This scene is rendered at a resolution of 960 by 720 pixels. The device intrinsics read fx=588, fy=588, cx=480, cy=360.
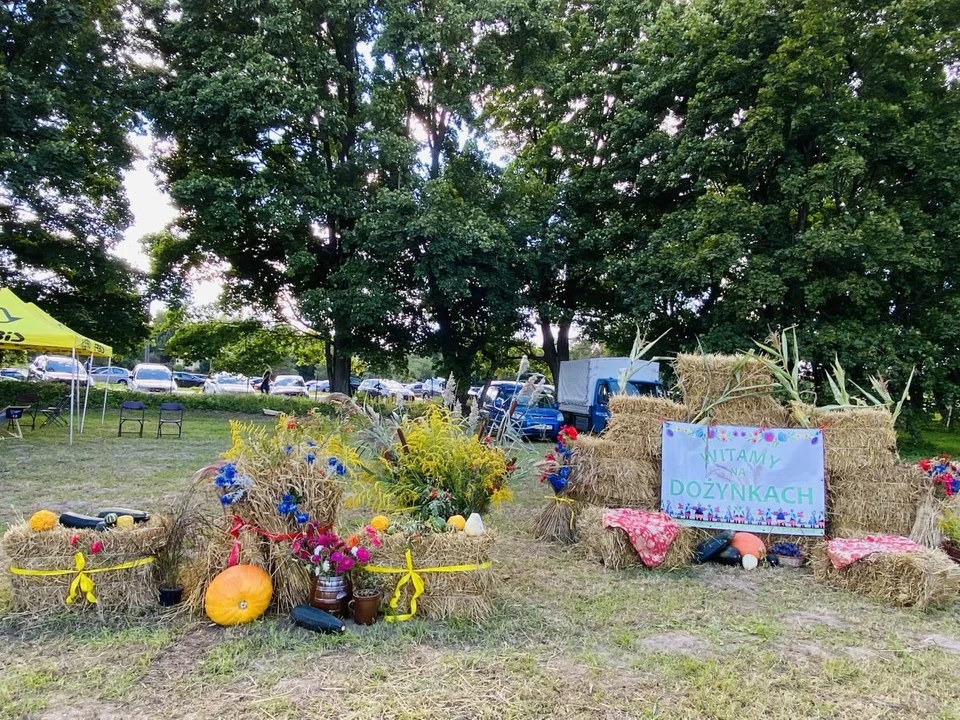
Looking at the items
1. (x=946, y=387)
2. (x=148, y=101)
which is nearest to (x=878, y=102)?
(x=946, y=387)

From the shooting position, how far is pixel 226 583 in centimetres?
327

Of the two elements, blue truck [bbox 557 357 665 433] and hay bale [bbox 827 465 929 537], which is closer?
hay bale [bbox 827 465 929 537]

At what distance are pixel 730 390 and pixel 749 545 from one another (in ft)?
A: 4.61

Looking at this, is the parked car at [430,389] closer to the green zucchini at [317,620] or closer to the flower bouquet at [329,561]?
the flower bouquet at [329,561]

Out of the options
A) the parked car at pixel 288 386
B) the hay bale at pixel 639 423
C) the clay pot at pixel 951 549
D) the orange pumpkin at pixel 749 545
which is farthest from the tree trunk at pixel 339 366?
the clay pot at pixel 951 549

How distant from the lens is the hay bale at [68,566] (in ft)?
10.7

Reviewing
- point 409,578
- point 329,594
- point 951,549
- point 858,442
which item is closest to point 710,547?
point 858,442

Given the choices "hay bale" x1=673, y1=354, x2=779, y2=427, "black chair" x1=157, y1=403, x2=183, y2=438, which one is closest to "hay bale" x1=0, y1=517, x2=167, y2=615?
"hay bale" x1=673, y1=354, x2=779, y2=427

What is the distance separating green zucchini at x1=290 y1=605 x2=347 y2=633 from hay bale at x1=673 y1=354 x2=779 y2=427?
386cm

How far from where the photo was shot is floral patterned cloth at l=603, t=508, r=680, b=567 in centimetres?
468

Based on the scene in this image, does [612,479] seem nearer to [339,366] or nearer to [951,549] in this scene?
[951,549]

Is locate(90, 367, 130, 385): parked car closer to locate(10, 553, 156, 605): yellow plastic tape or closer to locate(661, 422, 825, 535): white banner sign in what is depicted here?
locate(10, 553, 156, 605): yellow plastic tape

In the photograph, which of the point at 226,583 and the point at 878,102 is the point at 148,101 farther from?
the point at 878,102

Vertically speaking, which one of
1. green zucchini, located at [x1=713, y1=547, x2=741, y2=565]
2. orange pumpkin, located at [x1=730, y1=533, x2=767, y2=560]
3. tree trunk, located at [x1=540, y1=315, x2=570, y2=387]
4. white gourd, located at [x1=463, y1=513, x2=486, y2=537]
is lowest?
green zucchini, located at [x1=713, y1=547, x2=741, y2=565]
